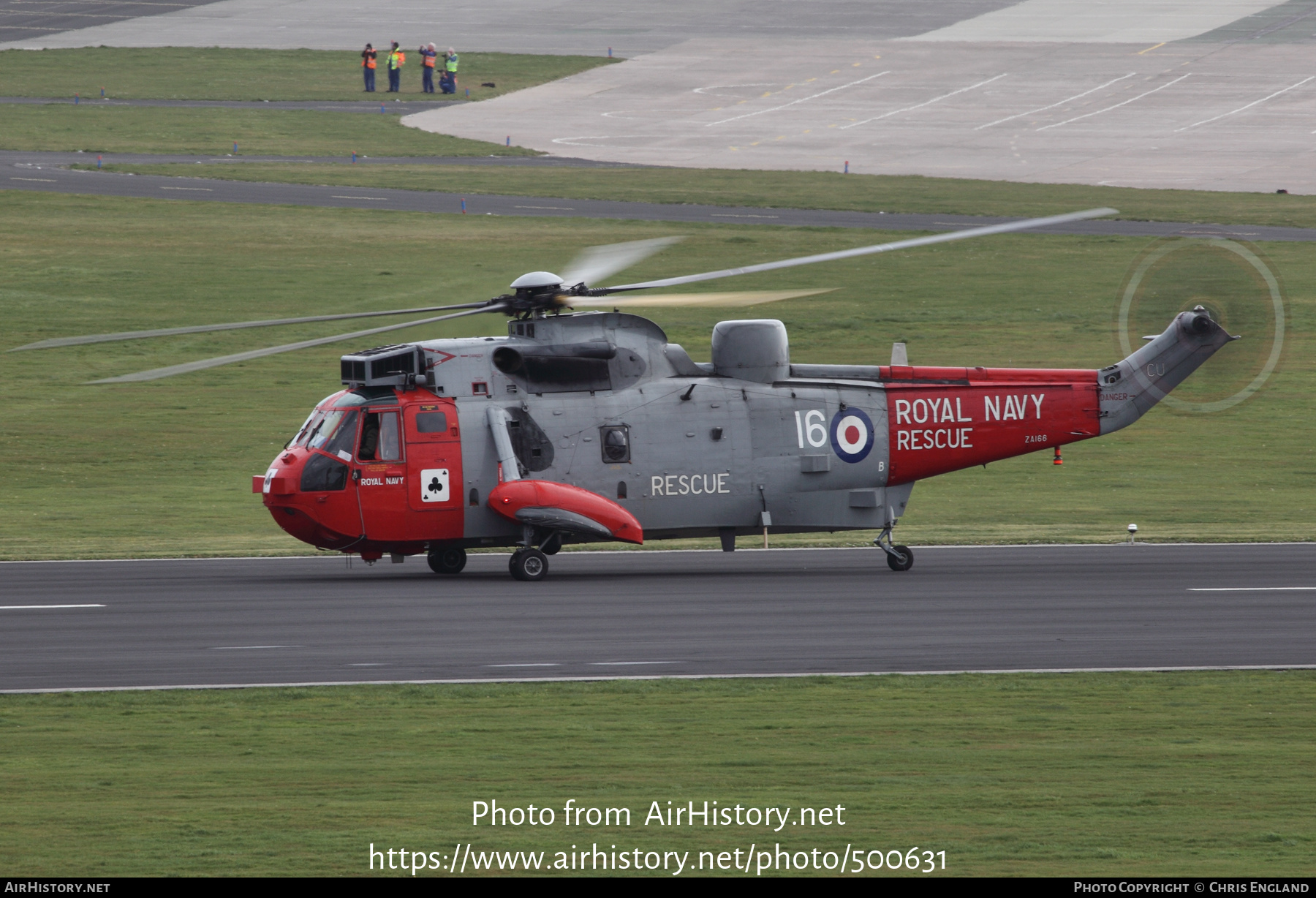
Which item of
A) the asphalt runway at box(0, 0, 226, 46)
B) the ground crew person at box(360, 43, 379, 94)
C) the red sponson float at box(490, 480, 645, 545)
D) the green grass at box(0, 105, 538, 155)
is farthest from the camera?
the asphalt runway at box(0, 0, 226, 46)

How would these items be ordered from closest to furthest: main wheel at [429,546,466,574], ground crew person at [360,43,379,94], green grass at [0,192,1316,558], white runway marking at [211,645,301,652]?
white runway marking at [211,645,301,652] → main wheel at [429,546,466,574] → green grass at [0,192,1316,558] → ground crew person at [360,43,379,94]

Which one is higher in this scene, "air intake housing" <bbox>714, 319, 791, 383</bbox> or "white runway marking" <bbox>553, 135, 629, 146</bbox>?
"white runway marking" <bbox>553, 135, 629, 146</bbox>

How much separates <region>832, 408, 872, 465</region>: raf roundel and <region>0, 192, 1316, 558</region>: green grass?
4.51 m

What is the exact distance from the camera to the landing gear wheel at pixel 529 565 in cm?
2517

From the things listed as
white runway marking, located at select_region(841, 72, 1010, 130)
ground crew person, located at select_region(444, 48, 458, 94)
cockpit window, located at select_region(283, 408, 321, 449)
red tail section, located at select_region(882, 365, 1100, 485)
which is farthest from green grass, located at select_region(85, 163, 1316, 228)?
cockpit window, located at select_region(283, 408, 321, 449)

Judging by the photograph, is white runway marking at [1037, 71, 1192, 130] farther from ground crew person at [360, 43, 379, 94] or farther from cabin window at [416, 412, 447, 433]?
cabin window at [416, 412, 447, 433]

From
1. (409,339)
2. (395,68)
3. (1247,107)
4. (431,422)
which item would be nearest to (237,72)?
(395,68)

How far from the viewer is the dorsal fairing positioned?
26562 mm

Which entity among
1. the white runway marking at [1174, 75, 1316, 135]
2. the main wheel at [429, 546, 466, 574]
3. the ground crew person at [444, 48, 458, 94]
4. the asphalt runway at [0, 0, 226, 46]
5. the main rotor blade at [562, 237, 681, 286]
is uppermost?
the asphalt runway at [0, 0, 226, 46]

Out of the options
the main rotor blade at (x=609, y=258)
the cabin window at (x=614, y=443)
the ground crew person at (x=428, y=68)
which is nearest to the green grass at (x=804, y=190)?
the ground crew person at (x=428, y=68)

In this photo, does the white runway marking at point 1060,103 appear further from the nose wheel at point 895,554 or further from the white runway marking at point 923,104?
the nose wheel at point 895,554

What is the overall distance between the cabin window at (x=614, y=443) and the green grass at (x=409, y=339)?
5.25 metres

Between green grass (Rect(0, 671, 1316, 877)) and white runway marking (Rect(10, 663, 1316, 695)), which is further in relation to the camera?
white runway marking (Rect(10, 663, 1316, 695))

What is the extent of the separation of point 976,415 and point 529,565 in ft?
24.7
